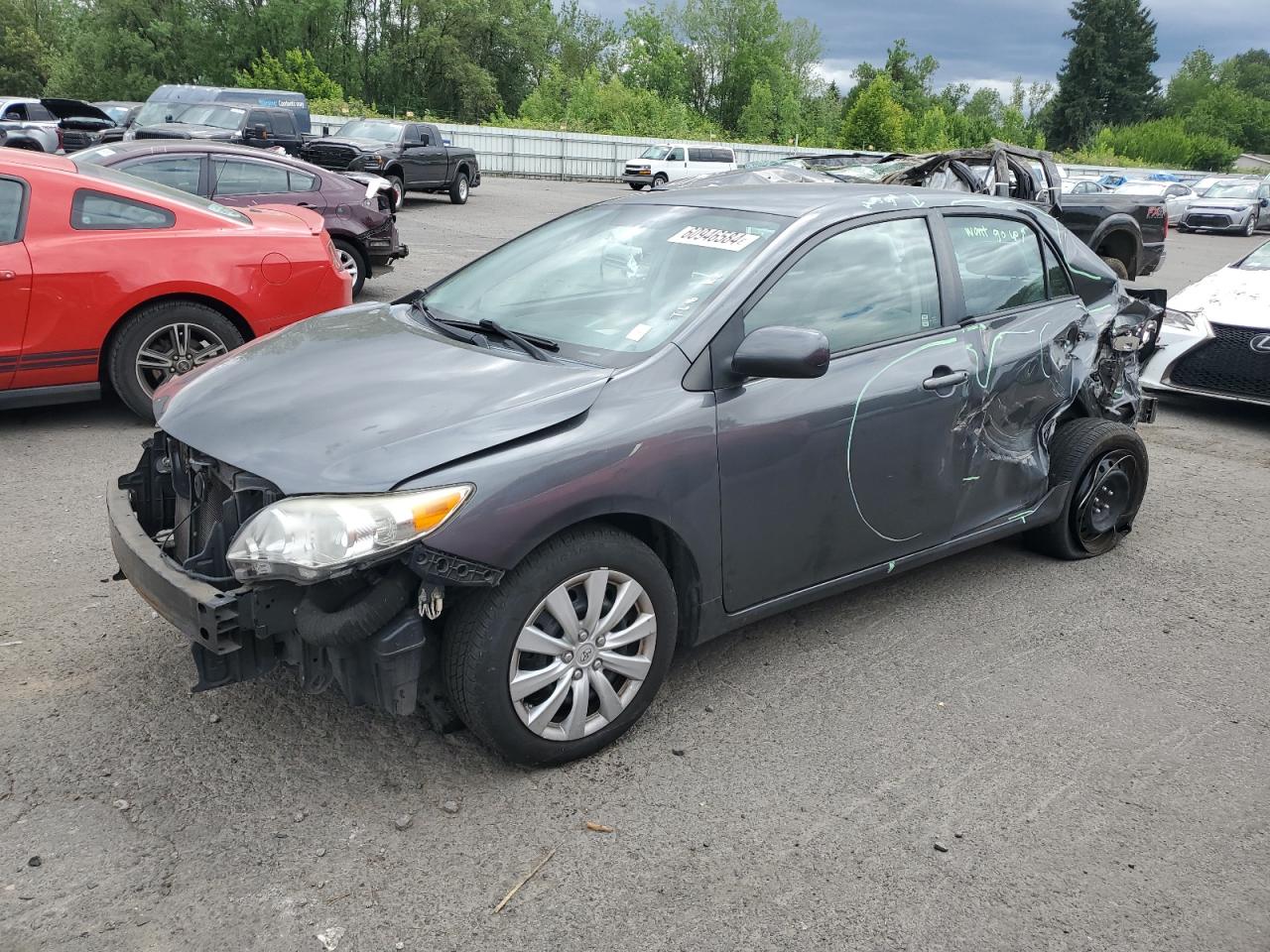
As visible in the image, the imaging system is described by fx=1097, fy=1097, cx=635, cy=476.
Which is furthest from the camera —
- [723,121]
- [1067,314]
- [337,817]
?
[723,121]

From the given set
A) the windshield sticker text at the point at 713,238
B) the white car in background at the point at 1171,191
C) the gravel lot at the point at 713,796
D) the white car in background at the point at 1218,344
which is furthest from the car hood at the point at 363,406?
the white car in background at the point at 1171,191

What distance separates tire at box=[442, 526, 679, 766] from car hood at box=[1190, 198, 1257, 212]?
33.2 metres

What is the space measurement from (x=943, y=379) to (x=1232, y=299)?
17.3 feet

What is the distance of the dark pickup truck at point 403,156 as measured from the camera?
19.9 meters

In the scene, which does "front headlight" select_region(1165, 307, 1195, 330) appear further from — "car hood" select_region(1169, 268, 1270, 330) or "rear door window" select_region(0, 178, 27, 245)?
"rear door window" select_region(0, 178, 27, 245)

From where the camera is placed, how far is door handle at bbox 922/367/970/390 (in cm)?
399

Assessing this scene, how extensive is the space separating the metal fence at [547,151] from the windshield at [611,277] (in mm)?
31921

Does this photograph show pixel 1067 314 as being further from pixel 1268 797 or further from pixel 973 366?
pixel 1268 797

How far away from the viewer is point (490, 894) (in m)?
2.72

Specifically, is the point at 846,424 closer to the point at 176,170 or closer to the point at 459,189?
the point at 176,170

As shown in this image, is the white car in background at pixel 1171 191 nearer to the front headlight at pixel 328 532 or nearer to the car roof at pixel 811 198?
the car roof at pixel 811 198

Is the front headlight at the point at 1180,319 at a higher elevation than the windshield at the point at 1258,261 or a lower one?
lower

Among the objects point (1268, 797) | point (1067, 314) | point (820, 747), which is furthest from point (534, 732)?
point (1067, 314)

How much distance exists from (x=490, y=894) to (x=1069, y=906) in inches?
57.4
